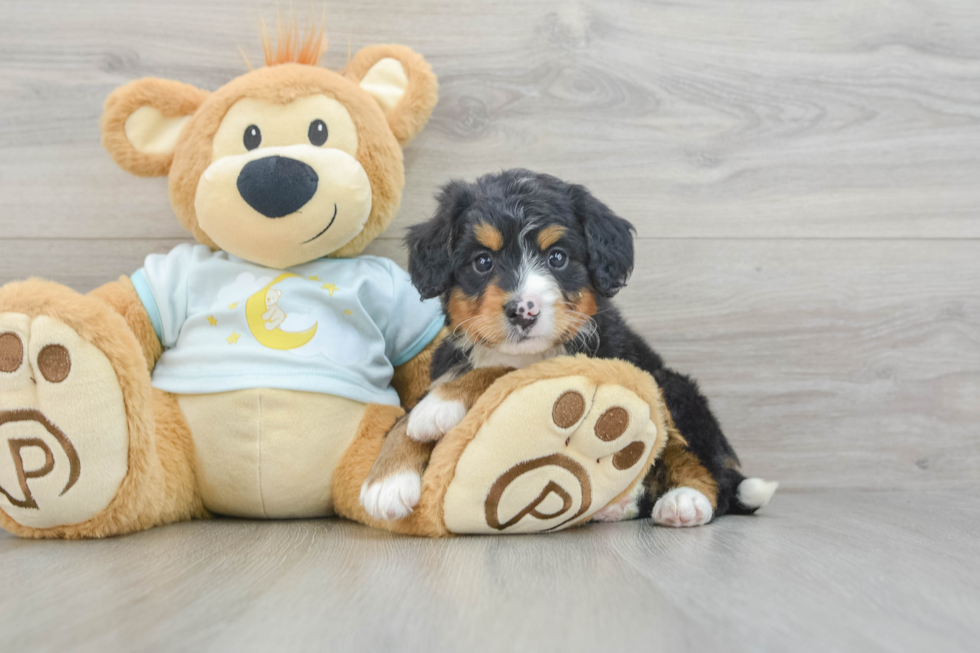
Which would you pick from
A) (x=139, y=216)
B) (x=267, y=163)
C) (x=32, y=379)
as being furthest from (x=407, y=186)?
(x=32, y=379)

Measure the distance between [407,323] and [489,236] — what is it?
48 cm

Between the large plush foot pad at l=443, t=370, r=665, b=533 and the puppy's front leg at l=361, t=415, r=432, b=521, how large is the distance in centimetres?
7

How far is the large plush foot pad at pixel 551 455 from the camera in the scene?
1215 mm

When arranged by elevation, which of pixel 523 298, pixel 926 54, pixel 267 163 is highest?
pixel 926 54

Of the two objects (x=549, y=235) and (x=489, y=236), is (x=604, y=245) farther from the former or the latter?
(x=489, y=236)

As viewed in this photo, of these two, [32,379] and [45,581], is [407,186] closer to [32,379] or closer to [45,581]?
[32,379]

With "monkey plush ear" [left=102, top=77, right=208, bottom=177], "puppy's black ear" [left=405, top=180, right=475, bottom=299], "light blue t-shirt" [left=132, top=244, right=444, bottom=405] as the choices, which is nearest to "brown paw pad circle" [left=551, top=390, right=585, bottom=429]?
"puppy's black ear" [left=405, top=180, right=475, bottom=299]

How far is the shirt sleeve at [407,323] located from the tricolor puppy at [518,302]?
9.7 inches

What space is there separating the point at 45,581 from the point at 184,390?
0.52 meters

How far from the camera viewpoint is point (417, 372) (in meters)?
1.75

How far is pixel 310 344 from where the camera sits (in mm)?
1574

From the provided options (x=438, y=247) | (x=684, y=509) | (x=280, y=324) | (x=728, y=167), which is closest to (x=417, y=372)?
(x=280, y=324)

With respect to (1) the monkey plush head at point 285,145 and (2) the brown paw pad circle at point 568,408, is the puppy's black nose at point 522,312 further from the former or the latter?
(1) the monkey plush head at point 285,145

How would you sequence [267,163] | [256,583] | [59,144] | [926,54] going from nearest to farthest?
[256,583] < [267,163] < [59,144] < [926,54]
